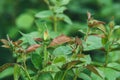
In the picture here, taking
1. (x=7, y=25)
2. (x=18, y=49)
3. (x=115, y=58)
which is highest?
(x=18, y=49)

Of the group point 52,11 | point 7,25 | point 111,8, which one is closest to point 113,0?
point 111,8

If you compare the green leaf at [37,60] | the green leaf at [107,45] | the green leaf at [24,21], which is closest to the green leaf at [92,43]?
the green leaf at [107,45]

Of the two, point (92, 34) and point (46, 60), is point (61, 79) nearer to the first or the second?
point (46, 60)

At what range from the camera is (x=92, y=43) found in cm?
120

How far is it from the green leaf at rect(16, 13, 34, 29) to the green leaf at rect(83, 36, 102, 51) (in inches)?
86.9

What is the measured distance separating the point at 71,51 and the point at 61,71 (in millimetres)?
62

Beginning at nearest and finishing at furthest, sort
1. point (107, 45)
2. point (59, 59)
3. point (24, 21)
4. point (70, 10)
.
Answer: point (59, 59) < point (107, 45) < point (24, 21) < point (70, 10)

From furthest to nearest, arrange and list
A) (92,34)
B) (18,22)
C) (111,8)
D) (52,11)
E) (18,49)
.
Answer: (111,8), (18,22), (52,11), (92,34), (18,49)

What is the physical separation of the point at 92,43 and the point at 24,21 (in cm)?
237

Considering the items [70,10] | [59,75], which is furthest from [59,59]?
[70,10]

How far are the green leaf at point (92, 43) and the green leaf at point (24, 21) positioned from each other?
2209 mm

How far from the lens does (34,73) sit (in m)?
1.14

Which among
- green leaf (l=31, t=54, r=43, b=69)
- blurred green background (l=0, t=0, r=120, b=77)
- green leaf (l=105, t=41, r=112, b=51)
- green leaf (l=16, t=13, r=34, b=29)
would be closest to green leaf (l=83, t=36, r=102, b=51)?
green leaf (l=105, t=41, r=112, b=51)

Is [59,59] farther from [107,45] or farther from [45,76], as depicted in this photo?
[107,45]
